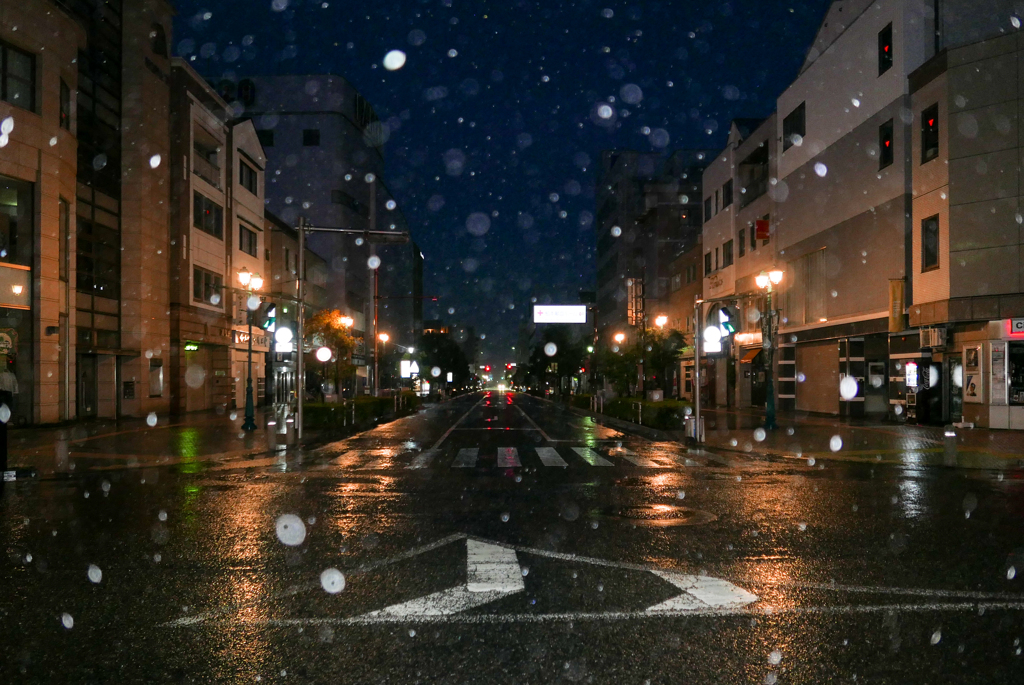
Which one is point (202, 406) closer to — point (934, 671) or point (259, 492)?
point (259, 492)

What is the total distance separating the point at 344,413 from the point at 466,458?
13.4 m

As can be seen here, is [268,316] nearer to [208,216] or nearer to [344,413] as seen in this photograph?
[344,413]

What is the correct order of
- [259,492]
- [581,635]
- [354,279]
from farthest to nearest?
[354,279] → [259,492] → [581,635]

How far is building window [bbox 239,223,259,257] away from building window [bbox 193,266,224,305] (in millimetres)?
4759

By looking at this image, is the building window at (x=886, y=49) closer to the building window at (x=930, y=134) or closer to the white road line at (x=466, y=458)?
the building window at (x=930, y=134)

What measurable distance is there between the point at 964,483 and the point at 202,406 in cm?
3708

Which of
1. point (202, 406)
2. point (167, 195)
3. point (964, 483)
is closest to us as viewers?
point (964, 483)

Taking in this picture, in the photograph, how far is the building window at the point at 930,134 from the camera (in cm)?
2761

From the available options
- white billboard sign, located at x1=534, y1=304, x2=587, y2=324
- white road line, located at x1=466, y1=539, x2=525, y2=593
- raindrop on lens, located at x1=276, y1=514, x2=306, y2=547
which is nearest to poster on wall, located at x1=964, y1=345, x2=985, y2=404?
white road line, located at x1=466, y1=539, x2=525, y2=593

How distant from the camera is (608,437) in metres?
26.2

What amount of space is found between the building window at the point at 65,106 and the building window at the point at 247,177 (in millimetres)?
17927

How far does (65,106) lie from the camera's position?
96.7 feet

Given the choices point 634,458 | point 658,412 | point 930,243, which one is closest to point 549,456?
point 634,458

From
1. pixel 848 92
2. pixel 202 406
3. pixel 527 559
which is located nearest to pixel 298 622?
pixel 527 559
